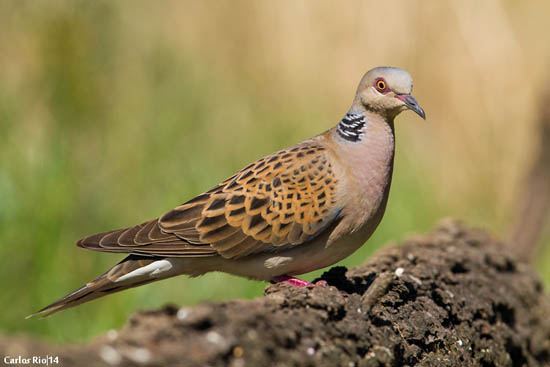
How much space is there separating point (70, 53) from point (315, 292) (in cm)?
530

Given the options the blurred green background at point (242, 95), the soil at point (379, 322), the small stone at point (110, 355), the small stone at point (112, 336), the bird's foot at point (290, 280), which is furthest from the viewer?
the blurred green background at point (242, 95)

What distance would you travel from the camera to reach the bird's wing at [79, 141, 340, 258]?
4.32m

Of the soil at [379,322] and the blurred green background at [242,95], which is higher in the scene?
the blurred green background at [242,95]

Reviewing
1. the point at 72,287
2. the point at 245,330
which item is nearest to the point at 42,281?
the point at 72,287

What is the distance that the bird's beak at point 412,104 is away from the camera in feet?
14.4

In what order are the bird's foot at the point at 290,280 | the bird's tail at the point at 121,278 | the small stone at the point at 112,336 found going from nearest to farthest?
1. the small stone at the point at 112,336
2. the bird's tail at the point at 121,278
3. the bird's foot at the point at 290,280

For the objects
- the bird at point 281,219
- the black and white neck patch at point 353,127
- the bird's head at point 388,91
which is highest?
the bird's head at point 388,91

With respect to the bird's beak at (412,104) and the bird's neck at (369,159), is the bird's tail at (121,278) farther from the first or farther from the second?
the bird's beak at (412,104)

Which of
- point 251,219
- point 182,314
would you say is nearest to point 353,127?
point 251,219

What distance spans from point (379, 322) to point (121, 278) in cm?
154

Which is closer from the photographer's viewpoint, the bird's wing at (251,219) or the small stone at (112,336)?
the small stone at (112,336)

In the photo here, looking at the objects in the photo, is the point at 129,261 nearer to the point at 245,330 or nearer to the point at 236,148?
the point at 245,330

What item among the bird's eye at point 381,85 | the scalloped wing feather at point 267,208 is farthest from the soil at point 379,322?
the bird's eye at point 381,85

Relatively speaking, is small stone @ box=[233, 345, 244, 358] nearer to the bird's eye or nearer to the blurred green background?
the bird's eye
